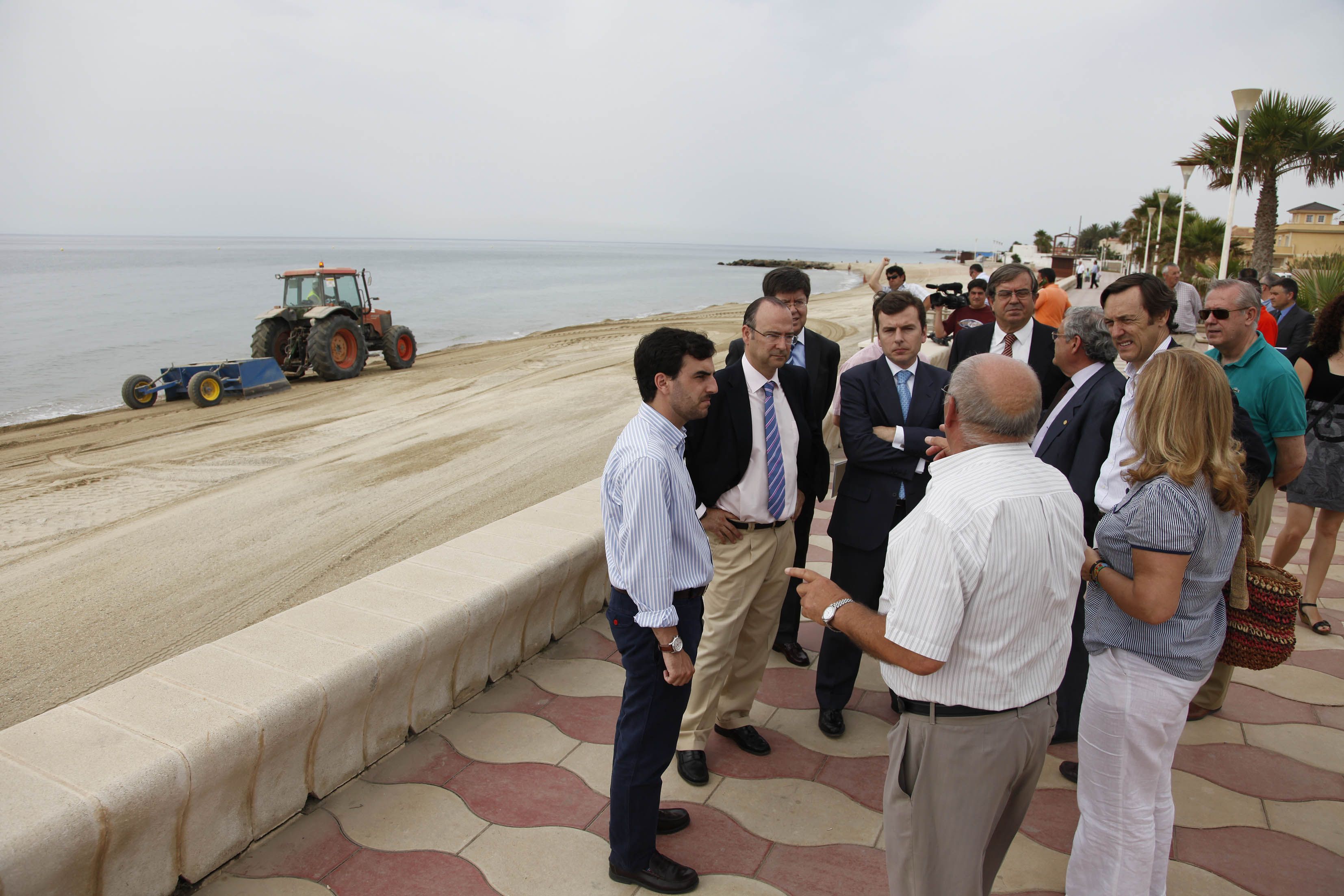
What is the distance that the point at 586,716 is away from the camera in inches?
121

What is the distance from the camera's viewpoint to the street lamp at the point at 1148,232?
37.9m

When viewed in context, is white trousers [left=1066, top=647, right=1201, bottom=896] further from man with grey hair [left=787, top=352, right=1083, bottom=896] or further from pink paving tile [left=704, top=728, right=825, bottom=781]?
pink paving tile [left=704, top=728, right=825, bottom=781]

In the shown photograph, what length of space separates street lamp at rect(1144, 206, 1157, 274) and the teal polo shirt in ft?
114

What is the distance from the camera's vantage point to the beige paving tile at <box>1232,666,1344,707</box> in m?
3.32

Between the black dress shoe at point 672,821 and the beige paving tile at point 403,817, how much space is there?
0.56 meters

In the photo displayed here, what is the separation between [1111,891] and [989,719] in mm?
791

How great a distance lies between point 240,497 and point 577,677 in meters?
6.32

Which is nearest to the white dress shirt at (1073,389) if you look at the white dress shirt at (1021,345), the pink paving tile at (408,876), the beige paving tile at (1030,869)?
the white dress shirt at (1021,345)

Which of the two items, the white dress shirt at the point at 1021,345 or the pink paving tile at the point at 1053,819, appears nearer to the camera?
the pink paving tile at the point at 1053,819

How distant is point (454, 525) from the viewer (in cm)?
704

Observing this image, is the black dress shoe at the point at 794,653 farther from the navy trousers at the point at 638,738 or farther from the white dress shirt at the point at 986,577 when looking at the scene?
the white dress shirt at the point at 986,577

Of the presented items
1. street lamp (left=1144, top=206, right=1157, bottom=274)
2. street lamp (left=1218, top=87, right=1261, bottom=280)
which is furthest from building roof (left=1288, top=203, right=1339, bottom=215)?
street lamp (left=1218, top=87, right=1261, bottom=280)

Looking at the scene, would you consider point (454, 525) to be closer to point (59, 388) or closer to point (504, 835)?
point (504, 835)

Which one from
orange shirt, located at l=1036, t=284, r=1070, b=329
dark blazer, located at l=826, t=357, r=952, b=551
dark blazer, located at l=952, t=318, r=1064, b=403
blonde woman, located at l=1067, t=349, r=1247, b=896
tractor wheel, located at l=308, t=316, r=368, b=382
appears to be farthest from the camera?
tractor wheel, located at l=308, t=316, r=368, b=382
